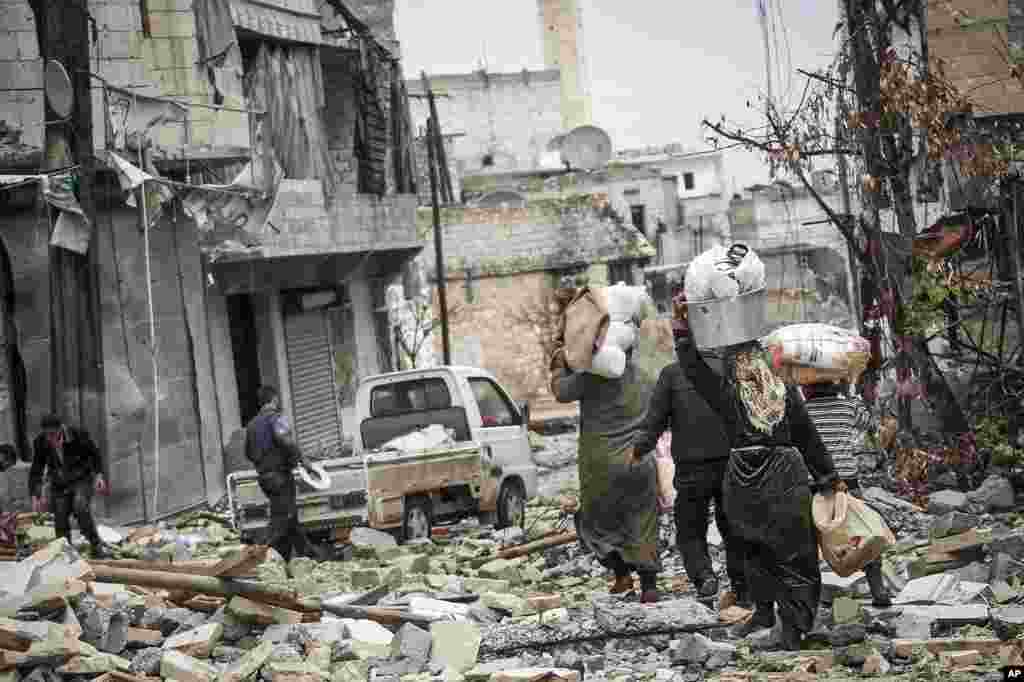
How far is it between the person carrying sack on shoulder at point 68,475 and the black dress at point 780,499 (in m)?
7.68

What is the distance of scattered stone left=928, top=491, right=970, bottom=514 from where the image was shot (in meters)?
13.0

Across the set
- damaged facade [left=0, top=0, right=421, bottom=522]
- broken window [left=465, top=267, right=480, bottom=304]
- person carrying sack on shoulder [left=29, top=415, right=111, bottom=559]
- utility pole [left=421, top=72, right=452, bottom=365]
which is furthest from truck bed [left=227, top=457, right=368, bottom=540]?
broken window [left=465, top=267, right=480, bottom=304]

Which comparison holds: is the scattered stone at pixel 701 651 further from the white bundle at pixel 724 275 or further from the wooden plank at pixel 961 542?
the wooden plank at pixel 961 542

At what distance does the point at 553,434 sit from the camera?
34.8 metres

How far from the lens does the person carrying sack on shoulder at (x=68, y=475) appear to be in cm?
1445

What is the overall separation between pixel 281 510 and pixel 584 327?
14.9 feet

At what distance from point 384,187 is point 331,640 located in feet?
63.6

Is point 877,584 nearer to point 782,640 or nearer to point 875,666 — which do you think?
point 782,640

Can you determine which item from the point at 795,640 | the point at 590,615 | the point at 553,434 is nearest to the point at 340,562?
the point at 590,615

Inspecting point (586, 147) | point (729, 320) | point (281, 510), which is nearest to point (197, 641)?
point (729, 320)

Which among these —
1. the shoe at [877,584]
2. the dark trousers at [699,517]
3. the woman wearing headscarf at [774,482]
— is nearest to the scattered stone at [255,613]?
the dark trousers at [699,517]

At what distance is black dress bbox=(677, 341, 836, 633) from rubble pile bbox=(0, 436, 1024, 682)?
1.00 feet

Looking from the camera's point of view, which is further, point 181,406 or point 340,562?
point 181,406

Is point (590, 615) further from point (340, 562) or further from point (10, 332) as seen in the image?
point (10, 332)
